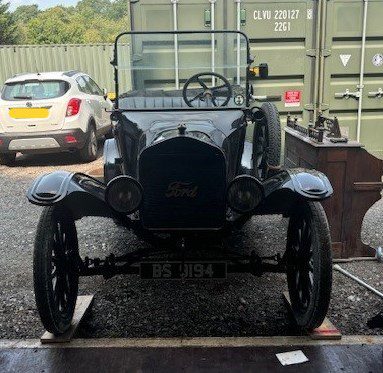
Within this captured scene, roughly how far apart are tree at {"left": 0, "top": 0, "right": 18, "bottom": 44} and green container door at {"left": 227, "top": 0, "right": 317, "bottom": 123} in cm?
2775

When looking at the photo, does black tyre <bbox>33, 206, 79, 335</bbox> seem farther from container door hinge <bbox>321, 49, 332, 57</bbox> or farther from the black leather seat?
container door hinge <bbox>321, 49, 332, 57</bbox>

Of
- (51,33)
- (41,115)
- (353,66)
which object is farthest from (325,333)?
(51,33)

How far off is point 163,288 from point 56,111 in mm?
5692

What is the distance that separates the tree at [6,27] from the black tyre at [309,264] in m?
31.3

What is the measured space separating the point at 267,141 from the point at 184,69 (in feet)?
3.39

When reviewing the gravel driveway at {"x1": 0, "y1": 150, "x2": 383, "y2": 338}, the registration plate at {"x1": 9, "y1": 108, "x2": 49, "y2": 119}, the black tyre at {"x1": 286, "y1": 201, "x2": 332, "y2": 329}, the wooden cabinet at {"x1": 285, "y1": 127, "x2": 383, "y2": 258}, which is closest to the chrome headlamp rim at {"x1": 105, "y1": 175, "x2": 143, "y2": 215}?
the gravel driveway at {"x1": 0, "y1": 150, "x2": 383, "y2": 338}

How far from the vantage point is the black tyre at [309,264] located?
2912 mm

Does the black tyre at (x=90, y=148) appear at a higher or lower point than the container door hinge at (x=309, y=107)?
lower

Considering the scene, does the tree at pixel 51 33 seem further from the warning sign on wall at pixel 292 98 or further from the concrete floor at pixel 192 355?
the concrete floor at pixel 192 355

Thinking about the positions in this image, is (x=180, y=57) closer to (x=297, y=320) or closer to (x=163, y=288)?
(x=163, y=288)

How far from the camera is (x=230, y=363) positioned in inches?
108

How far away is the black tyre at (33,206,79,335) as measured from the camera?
2891 mm

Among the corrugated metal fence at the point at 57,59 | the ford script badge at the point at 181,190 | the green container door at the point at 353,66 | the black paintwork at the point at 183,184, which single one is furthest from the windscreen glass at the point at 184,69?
the corrugated metal fence at the point at 57,59

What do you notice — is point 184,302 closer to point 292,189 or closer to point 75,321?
point 75,321
